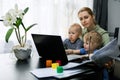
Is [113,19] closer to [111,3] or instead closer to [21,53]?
[111,3]

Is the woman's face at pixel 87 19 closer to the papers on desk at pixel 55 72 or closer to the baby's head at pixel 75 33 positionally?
the baby's head at pixel 75 33

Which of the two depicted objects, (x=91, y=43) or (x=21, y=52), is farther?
(x=91, y=43)

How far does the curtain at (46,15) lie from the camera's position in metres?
2.44

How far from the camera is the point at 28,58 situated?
60.8 inches

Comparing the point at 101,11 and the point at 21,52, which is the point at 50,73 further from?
the point at 101,11

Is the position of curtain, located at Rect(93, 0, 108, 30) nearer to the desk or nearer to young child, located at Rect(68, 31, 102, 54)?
young child, located at Rect(68, 31, 102, 54)

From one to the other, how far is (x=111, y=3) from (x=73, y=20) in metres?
0.76

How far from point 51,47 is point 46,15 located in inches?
57.1

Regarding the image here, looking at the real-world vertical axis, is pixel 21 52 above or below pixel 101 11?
below

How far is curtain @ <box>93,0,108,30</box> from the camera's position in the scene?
313cm

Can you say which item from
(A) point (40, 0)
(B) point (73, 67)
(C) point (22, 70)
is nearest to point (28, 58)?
(C) point (22, 70)

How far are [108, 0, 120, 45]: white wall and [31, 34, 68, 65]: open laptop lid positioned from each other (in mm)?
2051

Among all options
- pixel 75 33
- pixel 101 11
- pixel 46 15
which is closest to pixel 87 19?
pixel 75 33

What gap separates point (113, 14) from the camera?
129 inches
